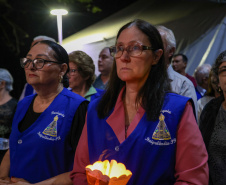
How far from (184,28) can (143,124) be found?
248 inches

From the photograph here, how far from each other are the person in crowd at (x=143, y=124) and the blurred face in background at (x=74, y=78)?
6.22 feet

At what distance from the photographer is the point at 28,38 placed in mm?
16531

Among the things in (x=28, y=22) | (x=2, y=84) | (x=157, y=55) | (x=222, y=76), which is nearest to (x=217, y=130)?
(x=222, y=76)

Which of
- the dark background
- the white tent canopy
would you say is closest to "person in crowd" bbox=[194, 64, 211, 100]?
the white tent canopy

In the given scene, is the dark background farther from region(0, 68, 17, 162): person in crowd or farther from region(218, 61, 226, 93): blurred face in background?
region(218, 61, 226, 93): blurred face in background

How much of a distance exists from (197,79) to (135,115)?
4601mm

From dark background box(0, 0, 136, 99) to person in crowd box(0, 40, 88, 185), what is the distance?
12.2 metres

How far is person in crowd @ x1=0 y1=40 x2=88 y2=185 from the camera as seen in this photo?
2744 mm

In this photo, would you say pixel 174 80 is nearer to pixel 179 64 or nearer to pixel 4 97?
pixel 4 97

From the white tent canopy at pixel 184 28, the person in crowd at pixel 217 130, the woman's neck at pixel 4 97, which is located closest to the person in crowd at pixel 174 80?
the person in crowd at pixel 217 130

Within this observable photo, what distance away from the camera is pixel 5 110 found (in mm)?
5039

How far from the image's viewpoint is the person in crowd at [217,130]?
9.36 ft

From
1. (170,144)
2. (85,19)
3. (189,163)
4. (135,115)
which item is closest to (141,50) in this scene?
(135,115)

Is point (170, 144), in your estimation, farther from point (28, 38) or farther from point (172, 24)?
point (28, 38)
